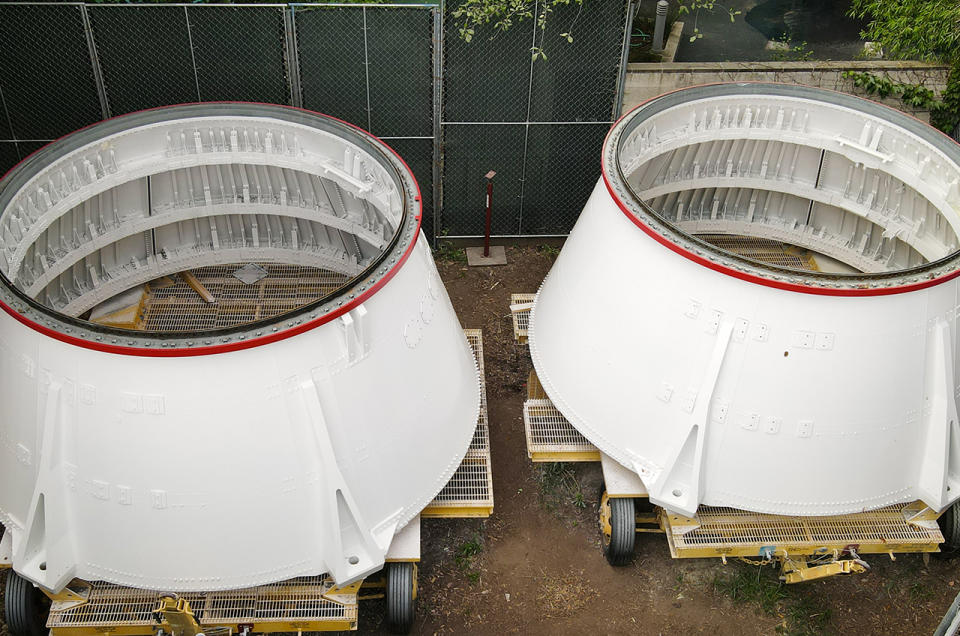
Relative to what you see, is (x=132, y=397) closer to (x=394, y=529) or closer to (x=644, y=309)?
(x=394, y=529)

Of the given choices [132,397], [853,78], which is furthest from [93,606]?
[853,78]

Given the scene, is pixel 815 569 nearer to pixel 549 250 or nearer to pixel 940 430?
pixel 940 430

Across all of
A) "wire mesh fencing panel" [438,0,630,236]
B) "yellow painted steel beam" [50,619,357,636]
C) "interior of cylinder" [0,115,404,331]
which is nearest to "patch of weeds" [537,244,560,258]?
"wire mesh fencing panel" [438,0,630,236]

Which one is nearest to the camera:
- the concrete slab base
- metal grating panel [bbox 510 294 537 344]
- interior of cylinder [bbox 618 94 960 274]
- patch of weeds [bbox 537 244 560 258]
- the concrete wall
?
interior of cylinder [bbox 618 94 960 274]

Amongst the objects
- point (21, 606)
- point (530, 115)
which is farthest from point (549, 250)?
point (21, 606)

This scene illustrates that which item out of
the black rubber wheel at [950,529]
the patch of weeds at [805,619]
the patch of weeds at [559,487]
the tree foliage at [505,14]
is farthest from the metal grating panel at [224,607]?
the tree foliage at [505,14]

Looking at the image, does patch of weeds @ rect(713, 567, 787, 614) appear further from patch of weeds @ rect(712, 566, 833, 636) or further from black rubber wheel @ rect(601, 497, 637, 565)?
black rubber wheel @ rect(601, 497, 637, 565)
